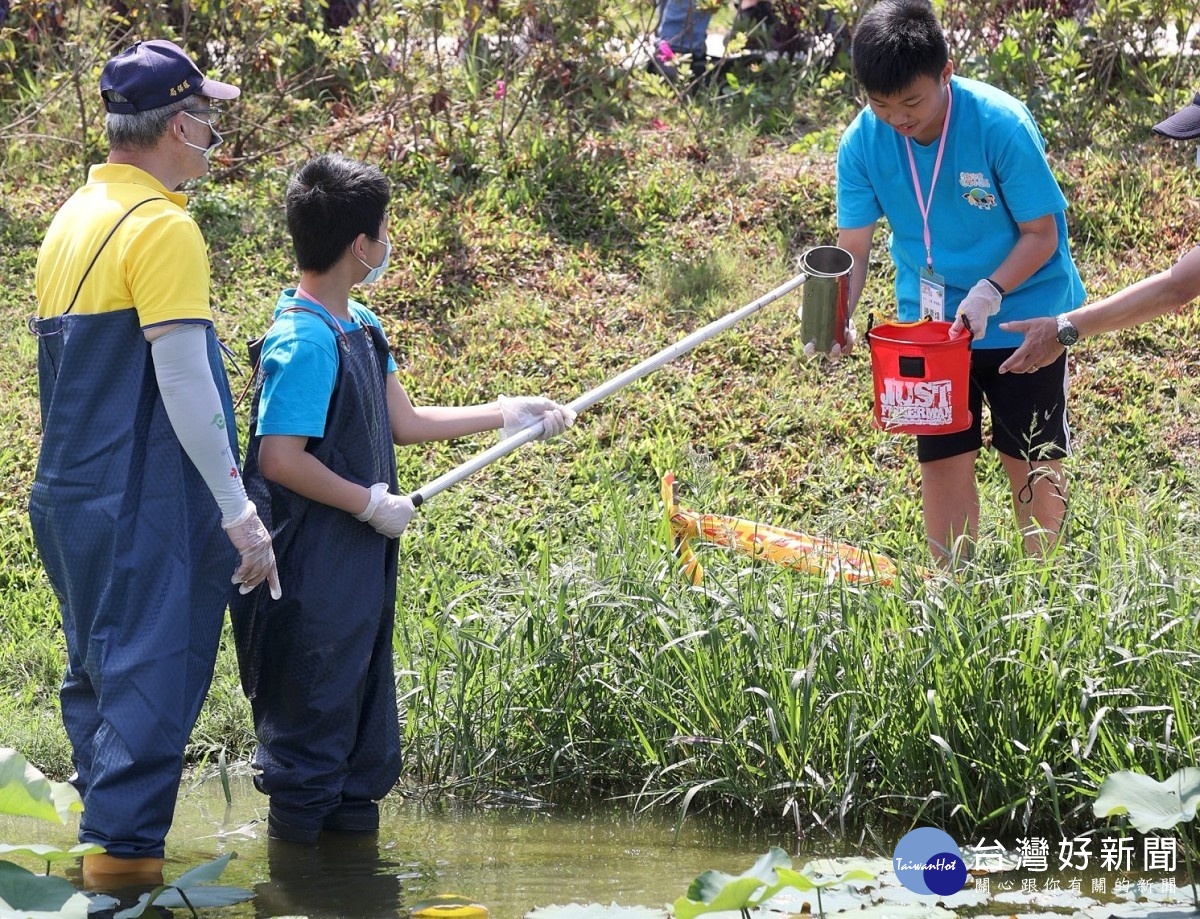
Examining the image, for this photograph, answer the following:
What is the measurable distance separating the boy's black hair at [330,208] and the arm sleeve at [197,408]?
16.6 inches

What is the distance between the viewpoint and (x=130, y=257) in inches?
→ 112

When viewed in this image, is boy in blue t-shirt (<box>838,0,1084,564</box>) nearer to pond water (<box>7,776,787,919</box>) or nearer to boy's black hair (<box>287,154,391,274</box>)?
pond water (<box>7,776,787,919</box>)

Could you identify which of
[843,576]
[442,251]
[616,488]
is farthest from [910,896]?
[442,251]

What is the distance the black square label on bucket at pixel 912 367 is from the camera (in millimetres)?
3758

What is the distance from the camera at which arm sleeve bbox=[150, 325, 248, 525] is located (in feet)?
9.36

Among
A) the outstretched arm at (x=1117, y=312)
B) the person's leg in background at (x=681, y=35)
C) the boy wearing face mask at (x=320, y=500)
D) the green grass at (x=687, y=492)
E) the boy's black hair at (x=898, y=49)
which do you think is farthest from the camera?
the person's leg in background at (x=681, y=35)

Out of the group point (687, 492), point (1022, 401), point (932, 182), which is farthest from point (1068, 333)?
point (687, 492)

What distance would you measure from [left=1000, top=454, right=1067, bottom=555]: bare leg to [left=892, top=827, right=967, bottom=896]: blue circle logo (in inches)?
41.0

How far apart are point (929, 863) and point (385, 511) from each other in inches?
51.5

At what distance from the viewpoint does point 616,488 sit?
528 cm

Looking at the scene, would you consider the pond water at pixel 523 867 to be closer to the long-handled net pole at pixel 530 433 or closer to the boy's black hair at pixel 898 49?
the long-handled net pole at pixel 530 433

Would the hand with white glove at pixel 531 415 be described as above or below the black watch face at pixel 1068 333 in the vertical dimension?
below

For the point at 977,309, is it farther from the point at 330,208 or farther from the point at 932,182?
the point at 330,208

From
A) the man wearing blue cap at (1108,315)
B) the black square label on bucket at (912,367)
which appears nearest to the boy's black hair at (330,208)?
the black square label on bucket at (912,367)
